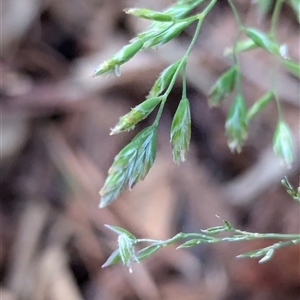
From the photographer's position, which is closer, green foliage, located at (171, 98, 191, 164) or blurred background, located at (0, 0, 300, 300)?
green foliage, located at (171, 98, 191, 164)

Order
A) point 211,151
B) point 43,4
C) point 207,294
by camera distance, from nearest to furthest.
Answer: point 207,294, point 211,151, point 43,4

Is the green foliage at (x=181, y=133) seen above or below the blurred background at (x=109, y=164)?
above

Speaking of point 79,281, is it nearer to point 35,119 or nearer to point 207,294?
point 207,294

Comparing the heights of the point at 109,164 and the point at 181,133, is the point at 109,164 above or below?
below

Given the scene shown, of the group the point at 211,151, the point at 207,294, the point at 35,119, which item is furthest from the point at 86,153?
the point at 207,294

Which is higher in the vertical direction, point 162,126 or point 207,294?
point 162,126

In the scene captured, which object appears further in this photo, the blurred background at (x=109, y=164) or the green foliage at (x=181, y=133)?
the blurred background at (x=109, y=164)

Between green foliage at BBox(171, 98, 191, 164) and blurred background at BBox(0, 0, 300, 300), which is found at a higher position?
green foliage at BBox(171, 98, 191, 164)

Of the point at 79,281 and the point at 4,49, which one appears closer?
the point at 79,281
